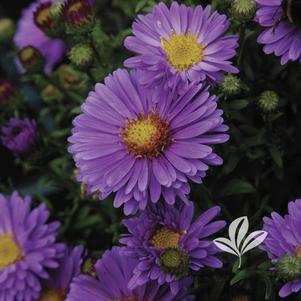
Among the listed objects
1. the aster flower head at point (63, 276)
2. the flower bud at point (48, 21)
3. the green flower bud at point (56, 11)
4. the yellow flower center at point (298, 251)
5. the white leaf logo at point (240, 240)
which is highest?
the green flower bud at point (56, 11)

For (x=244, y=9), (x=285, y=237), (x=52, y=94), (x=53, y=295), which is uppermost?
(x=244, y=9)

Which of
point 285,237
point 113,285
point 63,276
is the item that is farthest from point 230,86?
point 63,276

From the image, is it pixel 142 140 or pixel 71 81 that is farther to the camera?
pixel 71 81

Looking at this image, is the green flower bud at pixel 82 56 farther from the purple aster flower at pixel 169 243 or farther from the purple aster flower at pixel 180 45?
the purple aster flower at pixel 169 243

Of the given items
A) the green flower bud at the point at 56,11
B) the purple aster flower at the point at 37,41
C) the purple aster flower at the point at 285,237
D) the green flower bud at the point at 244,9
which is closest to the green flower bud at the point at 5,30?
the purple aster flower at the point at 37,41

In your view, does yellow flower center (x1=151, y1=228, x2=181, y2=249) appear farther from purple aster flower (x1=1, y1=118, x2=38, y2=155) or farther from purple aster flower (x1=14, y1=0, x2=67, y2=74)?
purple aster flower (x1=14, y1=0, x2=67, y2=74)

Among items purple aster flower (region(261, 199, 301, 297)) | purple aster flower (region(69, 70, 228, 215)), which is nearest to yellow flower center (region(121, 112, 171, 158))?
purple aster flower (region(69, 70, 228, 215))

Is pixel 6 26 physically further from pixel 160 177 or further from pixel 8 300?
pixel 160 177

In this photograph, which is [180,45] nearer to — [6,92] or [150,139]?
[150,139]
